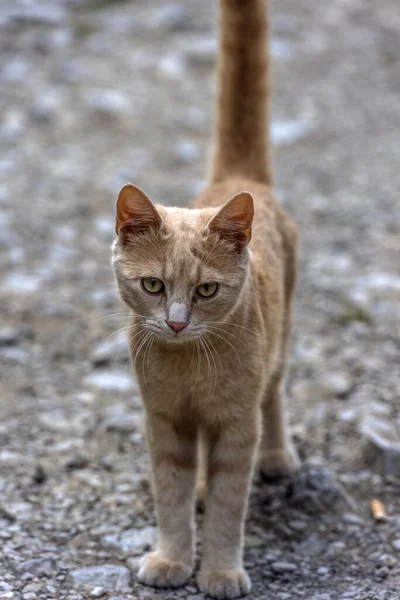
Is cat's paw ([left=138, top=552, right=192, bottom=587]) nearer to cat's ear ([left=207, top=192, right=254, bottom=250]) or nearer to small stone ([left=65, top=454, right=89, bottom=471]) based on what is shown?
small stone ([left=65, top=454, right=89, bottom=471])

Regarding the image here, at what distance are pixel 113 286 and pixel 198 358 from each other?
2674 mm

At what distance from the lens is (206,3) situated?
32.6ft

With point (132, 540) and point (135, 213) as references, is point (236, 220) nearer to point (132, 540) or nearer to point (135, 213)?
point (135, 213)

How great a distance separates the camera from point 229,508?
3.35m

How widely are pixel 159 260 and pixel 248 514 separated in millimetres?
1449

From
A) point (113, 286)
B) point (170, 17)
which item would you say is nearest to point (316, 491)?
point (113, 286)

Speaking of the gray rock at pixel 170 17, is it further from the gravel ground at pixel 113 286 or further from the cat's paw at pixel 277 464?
the cat's paw at pixel 277 464

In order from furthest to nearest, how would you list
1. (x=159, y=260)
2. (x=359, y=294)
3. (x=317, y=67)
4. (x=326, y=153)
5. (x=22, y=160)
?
(x=317, y=67) < (x=326, y=153) < (x=22, y=160) < (x=359, y=294) < (x=159, y=260)

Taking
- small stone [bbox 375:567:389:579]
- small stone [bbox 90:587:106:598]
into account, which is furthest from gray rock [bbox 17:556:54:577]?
small stone [bbox 375:567:389:579]

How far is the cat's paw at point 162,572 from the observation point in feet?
11.1

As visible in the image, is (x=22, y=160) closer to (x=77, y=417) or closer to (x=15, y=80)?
(x=15, y=80)

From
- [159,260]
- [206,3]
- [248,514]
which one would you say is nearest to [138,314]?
[159,260]

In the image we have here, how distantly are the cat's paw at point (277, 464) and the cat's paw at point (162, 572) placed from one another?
92cm

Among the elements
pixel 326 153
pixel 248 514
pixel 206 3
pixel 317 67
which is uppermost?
pixel 206 3
